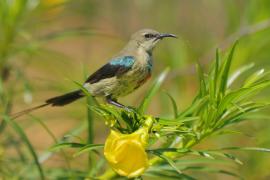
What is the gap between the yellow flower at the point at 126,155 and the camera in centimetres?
125

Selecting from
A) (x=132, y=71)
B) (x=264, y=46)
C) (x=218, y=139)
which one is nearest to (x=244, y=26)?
(x=264, y=46)

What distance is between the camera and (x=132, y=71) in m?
1.95

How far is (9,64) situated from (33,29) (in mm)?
264

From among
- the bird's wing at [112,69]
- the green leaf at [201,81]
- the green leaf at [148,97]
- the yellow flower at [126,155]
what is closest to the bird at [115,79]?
the bird's wing at [112,69]

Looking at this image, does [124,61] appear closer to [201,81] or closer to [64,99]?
[64,99]

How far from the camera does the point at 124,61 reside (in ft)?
6.42

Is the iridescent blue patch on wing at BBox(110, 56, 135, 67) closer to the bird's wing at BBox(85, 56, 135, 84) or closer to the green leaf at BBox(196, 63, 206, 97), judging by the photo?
the bird's wing at BBox(85, 56, 135, 84)

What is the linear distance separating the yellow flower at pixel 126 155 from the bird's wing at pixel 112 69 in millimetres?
599

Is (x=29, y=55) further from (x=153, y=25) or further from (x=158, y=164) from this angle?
(x=153, y=25)

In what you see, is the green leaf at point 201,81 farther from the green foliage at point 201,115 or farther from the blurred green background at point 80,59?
the blurred green background at point 80,59

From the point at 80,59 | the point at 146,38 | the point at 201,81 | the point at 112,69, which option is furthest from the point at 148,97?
the point at 80,59

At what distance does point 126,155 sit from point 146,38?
1122mm

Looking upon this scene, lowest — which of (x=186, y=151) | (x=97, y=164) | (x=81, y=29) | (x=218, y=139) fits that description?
(x=218, y=139)

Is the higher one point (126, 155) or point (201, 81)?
point (201, 81)
